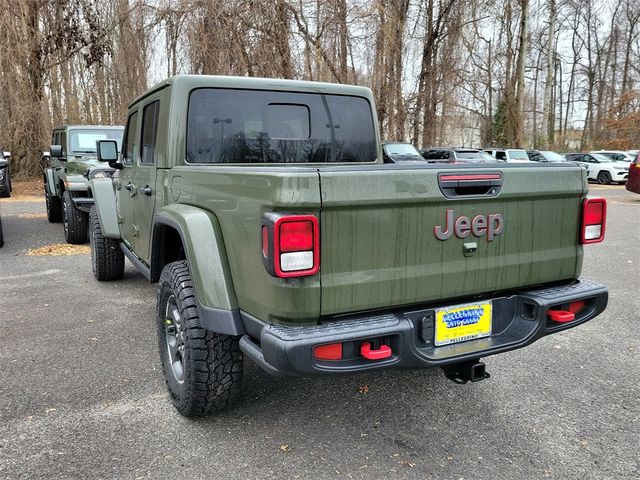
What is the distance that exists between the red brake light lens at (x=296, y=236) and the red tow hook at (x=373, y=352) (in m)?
0.51

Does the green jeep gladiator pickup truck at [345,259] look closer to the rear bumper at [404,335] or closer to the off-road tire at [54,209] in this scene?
the rear bumper at [404,335]

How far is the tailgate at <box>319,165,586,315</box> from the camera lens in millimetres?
2410

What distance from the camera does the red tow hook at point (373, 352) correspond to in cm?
241

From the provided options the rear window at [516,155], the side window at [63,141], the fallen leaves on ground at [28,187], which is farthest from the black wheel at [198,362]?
the rear window at [516,155]

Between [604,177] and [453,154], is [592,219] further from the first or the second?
[604,177]

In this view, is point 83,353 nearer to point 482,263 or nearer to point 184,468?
point 184,468

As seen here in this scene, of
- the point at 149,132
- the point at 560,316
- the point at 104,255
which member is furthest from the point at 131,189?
the point at 560,316

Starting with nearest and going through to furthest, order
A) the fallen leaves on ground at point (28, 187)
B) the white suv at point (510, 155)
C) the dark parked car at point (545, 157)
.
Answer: the fallen leaves on ground at point (28, 187), the white suv at point (510, 155), the dark parked car at point (545, 157)

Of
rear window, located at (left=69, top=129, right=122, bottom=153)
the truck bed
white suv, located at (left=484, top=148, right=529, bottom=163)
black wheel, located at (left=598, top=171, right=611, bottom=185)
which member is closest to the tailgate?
the truck bed

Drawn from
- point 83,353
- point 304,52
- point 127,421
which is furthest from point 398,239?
point 304,52

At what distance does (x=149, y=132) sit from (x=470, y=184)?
2.59 metres

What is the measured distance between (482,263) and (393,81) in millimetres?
18987

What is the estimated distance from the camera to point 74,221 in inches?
325

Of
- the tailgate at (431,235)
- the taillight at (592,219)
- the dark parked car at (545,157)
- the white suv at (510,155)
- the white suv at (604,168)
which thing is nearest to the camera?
the tailgate at (431,235)
